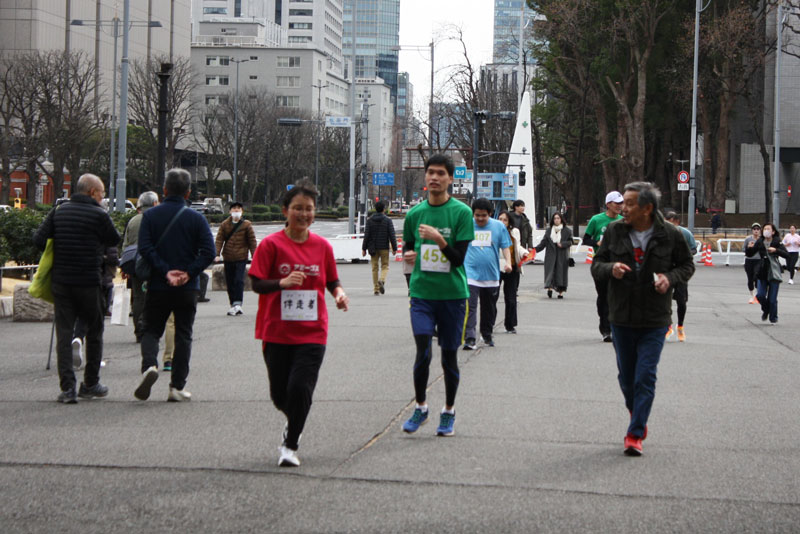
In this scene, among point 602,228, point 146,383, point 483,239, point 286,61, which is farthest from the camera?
point 286,61

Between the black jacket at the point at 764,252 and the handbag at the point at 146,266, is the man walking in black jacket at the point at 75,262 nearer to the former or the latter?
the handbag at the point at 146,266

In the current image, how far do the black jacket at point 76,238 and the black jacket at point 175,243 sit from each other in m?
0.50

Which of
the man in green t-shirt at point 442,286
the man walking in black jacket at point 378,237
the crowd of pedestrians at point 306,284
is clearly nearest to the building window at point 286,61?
the man walking in black jacket at point 378,237

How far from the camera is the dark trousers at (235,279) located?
639 inches

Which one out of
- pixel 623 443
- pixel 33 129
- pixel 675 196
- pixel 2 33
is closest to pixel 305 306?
pixel 623 443

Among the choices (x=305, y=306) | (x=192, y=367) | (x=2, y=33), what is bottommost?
(x=192, y=367)

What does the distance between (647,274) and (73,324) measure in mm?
4456

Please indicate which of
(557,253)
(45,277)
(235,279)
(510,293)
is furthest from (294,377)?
(557,253)

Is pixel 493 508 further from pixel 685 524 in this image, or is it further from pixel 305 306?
pixel 305 306

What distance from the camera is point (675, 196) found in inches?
2689

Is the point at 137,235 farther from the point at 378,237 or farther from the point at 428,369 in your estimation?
the point at 378,237

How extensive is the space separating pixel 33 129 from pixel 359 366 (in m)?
50.5

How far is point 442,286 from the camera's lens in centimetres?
716

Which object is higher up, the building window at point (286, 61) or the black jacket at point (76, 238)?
the building window at point (286, 61)
